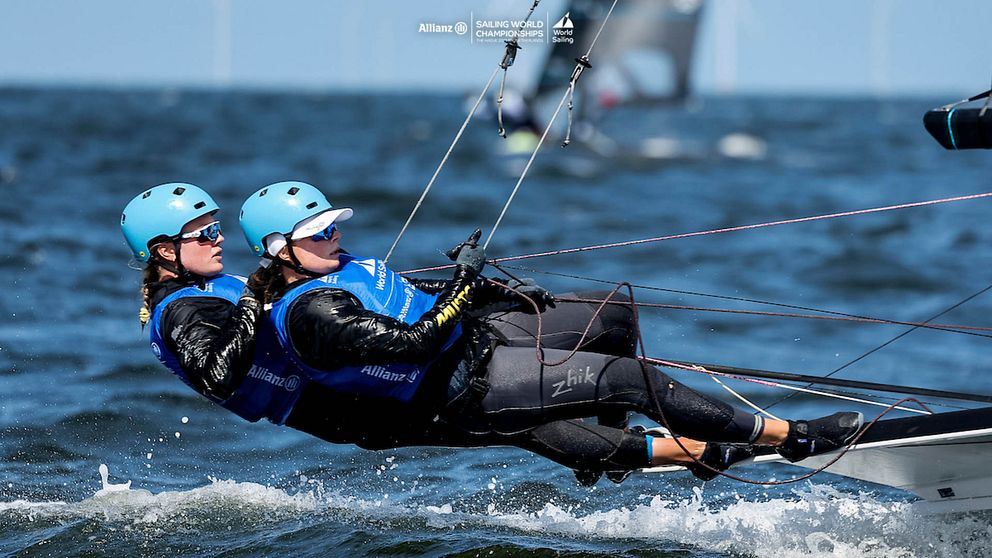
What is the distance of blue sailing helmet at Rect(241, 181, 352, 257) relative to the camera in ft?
12.8

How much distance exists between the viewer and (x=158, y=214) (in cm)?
411

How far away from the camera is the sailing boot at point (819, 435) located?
4.02 meters

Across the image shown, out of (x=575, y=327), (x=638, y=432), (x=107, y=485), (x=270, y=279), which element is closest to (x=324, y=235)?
(x=270, y=279)

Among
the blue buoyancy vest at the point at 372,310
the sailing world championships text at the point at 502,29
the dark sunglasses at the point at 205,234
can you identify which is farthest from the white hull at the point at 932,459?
the sailing world championships text at the point at 502,29

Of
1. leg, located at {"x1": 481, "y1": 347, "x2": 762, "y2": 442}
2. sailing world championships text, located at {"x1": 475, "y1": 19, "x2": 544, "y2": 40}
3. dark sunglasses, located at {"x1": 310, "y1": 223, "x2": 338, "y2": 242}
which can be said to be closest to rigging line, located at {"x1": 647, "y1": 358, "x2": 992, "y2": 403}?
leg, located at {"x1": 481, "y1": 347, "x2": 762, "y2": 442}

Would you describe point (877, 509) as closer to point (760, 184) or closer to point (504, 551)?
point (504, 551)

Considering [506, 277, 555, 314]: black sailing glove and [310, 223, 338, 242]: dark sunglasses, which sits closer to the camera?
[310, 223, 338, 242]: dark sunglasses

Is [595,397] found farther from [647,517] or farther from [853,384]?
[647,517]

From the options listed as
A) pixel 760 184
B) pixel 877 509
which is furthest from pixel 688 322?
pixel 760 184

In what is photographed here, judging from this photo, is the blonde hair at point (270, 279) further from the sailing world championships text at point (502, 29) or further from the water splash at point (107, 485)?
the sailing world championships text at point (502, 29)

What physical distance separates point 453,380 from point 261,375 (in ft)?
2.05

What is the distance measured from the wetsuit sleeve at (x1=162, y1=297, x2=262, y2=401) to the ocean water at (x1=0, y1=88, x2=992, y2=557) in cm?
91

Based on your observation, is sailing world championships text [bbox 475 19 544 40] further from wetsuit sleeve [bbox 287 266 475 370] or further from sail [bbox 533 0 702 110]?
sail [bbox 533 0 702 110]

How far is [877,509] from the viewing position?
15.1ft
